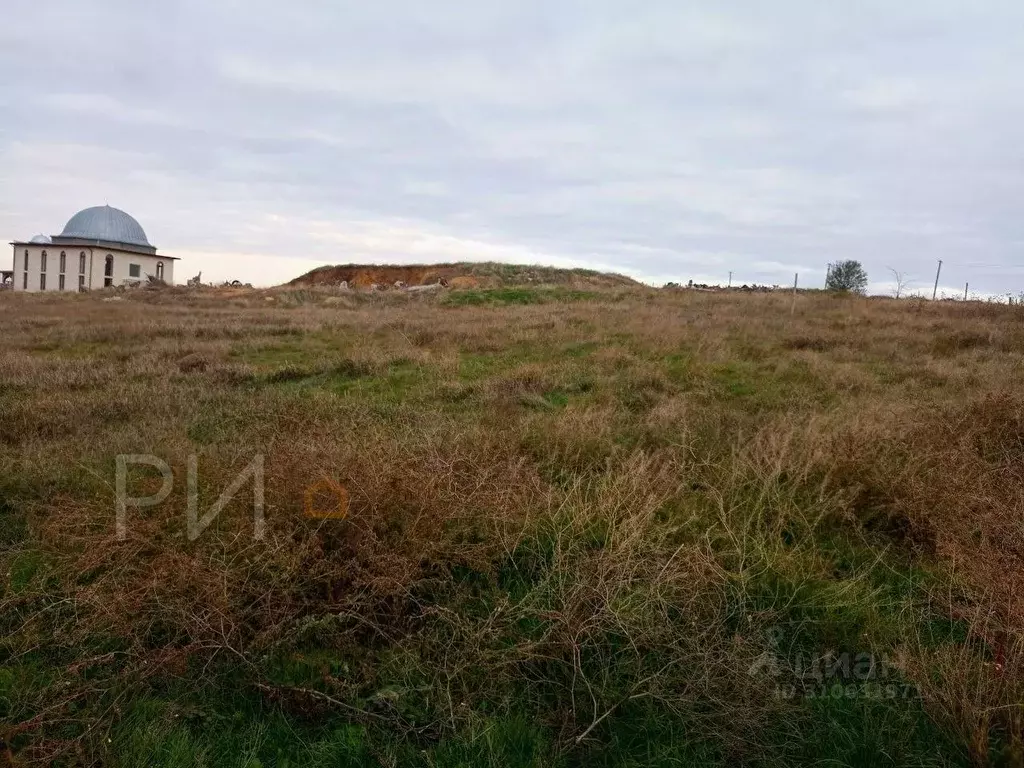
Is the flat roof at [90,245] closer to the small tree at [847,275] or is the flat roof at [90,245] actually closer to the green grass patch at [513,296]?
the green grass patch at [513,296]

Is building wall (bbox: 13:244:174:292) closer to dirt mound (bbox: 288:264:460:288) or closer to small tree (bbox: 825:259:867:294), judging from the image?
dirt mound (bbox: 288:264:460:288)

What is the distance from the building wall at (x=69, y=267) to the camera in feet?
154

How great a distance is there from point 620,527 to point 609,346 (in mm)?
7523

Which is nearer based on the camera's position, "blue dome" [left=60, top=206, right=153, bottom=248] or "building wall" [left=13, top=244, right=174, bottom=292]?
"building wall" [left=13, top=244, right=174, bottom=292]

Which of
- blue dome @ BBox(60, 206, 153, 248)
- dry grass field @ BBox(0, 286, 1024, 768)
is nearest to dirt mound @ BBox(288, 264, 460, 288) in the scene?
blue dome @ BBox(60, 206, 153, 248)

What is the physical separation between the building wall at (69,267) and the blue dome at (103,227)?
2549mm

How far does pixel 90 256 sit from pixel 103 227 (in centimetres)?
559

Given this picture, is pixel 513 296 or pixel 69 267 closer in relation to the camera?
pixel 513 296

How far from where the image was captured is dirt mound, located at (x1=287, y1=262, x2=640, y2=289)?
38.3m

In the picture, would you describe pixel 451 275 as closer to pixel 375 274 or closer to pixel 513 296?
pixel 375 274

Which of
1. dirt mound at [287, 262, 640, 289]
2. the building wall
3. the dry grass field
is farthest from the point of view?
the building wall

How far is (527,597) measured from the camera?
2.99 meters

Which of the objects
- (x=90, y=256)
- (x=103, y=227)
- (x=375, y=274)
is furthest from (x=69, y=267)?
(x=375, y=274)

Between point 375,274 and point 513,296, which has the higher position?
point 375,274
